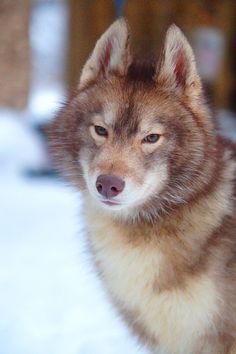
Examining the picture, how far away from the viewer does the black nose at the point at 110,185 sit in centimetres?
222

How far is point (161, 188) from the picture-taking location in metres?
2.41

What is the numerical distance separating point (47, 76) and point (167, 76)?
7.59 meters

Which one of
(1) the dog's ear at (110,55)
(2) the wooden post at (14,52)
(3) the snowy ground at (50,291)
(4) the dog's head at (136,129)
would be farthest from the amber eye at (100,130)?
(2) the wooden post at (14,52)

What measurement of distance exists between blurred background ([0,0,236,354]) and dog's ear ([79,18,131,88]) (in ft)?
0.66

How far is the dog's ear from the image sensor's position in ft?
8.13

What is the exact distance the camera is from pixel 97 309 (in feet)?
11.8

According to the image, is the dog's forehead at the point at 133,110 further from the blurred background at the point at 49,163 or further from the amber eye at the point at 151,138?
the blurred background at the point at 49,163

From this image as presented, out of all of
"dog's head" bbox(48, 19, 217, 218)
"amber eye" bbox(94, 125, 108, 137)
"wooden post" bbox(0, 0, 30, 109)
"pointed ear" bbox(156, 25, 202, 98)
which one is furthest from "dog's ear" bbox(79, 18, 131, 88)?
"wooden post" bbox(0, 0, 30, 109)

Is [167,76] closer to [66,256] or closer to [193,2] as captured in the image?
[66,256]

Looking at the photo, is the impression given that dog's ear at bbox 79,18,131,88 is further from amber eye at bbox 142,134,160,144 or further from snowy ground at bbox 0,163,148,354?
snowy ground at bbox 0,163,148,354

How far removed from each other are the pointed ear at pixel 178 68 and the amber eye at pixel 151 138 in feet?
0.73

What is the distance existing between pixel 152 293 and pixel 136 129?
23.9 inches

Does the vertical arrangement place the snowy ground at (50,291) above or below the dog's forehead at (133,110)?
below

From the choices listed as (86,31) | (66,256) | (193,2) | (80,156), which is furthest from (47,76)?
(80,156)
